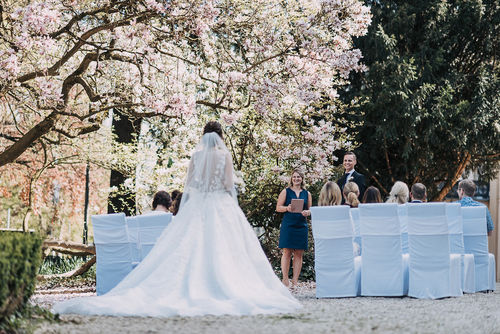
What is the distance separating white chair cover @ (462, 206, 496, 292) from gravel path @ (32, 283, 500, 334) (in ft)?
9.80

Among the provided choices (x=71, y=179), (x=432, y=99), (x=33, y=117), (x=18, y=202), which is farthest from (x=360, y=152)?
(x=18, y=202)

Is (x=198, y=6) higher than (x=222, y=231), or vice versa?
(x=198, y=6)

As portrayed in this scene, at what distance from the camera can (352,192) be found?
11.2m

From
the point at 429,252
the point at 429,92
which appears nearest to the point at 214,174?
the point at 429,252

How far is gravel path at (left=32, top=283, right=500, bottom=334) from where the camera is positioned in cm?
604

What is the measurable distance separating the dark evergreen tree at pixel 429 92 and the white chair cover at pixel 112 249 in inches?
394

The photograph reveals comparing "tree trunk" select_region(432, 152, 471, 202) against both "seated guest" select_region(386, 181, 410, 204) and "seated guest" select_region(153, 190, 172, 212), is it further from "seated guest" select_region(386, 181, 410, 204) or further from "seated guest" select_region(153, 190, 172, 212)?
"seated guest" select_region(153, 190, 172, 212)

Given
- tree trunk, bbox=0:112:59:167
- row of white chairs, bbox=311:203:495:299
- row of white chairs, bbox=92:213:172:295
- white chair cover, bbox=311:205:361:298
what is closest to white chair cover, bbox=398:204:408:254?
row of white chairs, bbox=311:203:495:299

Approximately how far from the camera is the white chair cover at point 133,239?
35.4ft

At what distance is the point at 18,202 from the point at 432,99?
2199 centimetres

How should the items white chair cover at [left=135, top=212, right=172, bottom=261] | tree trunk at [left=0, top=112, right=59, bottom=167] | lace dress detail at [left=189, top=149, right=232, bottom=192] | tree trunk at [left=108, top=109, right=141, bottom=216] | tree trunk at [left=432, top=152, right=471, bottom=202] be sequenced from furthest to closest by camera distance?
tree trunk at [left=432, top=152, right=471, bottom=202] → tree trunk at [left=108, top=109, right=141, bottom=216] → tree trunk at [left=0, top=112, right=59, bottom=167] → white chair cover at [left=135, top=212, right=172, bottom=261] → lace dress detail at [left=189, top=149, right=232, bottom=192]

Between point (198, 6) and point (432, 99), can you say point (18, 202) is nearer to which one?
point (432, 99)

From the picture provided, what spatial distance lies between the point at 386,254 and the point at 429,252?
0.55m

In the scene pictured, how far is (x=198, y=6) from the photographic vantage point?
10484 mm
